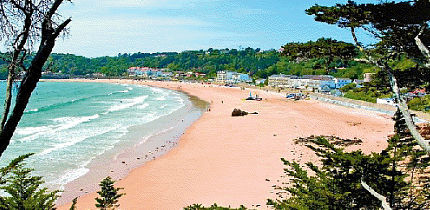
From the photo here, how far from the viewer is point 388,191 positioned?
5.46 meters

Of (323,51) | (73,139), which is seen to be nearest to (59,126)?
(73,139)

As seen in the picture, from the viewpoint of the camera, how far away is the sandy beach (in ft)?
41.3

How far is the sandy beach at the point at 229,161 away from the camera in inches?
495

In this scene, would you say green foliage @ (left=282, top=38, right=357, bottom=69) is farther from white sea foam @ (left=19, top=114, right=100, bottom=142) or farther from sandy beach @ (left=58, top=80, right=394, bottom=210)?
white sea foam @ (left=19, top=114, right=100, bottom=142)

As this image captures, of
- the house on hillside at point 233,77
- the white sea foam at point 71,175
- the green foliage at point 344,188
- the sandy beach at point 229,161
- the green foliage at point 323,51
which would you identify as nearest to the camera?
the green foliage at point 344,188

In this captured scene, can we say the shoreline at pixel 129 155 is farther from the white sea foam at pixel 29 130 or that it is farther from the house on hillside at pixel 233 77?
the house on hillside at pixel 233 77

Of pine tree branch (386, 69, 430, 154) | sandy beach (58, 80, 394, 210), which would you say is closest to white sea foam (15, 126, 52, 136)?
sandy beach (58, 80, 394, 210)

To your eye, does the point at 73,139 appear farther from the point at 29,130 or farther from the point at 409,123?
the point at 409,123

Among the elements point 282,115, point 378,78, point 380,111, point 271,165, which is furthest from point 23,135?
point 380,111

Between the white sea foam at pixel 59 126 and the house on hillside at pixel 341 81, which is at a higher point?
the house on hillside at pixel 341 81

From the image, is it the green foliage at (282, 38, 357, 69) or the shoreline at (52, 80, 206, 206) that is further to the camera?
the shoreline at (52, 80, 206, 206)

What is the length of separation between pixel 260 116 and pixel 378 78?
25773mm

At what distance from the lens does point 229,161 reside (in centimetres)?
1733

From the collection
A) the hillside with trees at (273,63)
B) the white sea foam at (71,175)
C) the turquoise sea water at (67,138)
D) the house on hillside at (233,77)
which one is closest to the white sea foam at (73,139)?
the turquoise sea water at (67,138)
